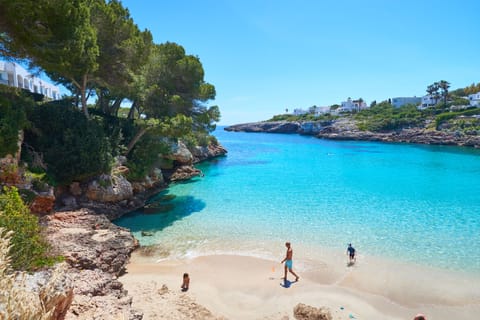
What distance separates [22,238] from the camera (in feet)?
22.7

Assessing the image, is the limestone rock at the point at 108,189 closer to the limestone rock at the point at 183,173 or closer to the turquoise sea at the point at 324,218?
the turquoise sea at the point at 324,218

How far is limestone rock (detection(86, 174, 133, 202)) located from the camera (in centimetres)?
1621

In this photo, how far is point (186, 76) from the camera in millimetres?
23875

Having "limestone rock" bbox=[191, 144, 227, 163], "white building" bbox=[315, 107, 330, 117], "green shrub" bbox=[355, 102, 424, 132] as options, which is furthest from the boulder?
"white building" bbox=[315, 107, 330, 117]

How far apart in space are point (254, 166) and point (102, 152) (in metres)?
23.9

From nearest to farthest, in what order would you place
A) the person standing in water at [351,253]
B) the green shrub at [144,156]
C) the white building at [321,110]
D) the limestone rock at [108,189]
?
1. the person standing in water at [351,253]
2. the limestone rock at [108,189]
3. the green shrub at [144,156]
4. the white building at [321,110]

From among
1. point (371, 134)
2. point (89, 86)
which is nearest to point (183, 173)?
point (89, 86)

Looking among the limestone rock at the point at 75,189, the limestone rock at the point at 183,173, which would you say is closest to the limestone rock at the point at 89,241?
the limestone rock at the point at 75,189

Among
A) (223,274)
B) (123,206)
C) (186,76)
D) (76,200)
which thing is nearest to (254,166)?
(186,76)

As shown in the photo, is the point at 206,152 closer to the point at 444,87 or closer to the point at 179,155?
the point at 179,155

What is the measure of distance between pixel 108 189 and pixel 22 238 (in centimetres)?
1005

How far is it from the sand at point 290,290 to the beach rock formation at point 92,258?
30.4 inches

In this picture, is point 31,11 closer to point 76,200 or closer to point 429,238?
point 76,200

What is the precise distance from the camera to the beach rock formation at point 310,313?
7926 mm
